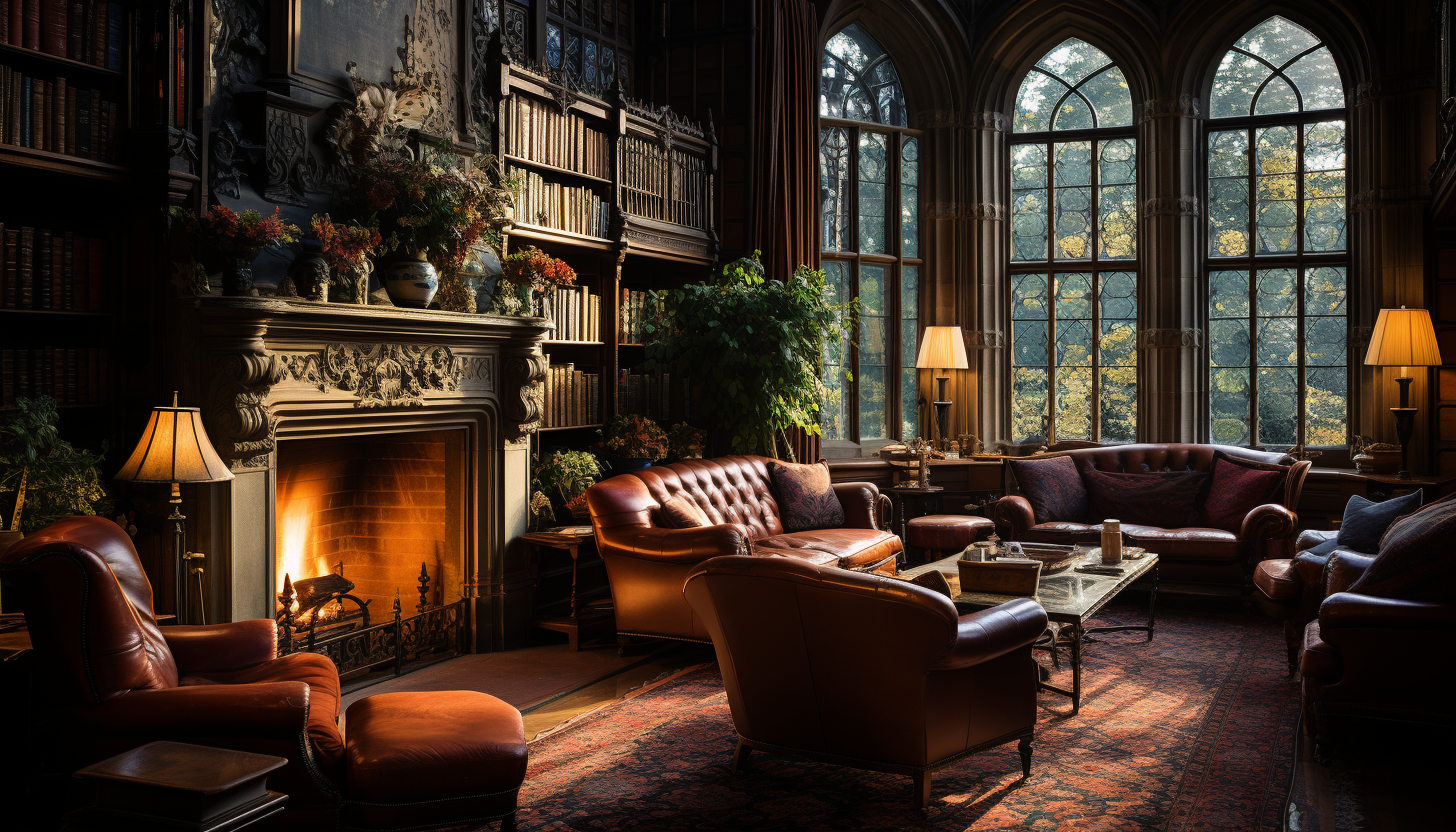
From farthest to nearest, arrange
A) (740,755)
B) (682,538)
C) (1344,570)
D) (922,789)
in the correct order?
(682,538)
(1344,570)
(740,755)
(922,789)

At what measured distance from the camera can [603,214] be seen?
6.58 m

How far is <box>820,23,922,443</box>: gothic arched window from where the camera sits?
8977mm

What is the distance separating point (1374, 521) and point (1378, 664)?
1537mm

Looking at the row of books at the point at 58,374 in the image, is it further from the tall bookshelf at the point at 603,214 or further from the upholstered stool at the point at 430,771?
the tall bookshelf at the point at 603,214

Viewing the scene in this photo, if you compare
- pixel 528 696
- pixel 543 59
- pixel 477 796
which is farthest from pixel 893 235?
pixel 477 796

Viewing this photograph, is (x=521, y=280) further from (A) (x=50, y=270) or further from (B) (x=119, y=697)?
(B) (x=119, y=697)

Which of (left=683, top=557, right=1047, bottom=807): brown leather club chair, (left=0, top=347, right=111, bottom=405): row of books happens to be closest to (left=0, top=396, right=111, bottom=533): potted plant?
(left=0, top=347, right=111, bottom=405): row of books

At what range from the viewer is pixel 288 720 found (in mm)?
2826

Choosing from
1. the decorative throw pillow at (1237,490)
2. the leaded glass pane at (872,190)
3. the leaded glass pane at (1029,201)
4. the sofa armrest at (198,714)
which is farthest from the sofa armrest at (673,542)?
the leaded glass pane at (1029,201)

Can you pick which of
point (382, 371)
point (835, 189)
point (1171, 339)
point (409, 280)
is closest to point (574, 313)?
point (409, 280)

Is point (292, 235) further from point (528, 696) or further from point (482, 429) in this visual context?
point (528, 696)

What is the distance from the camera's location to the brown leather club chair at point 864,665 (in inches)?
128

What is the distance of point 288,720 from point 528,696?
1.95m

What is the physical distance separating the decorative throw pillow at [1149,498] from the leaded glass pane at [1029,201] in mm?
2554
